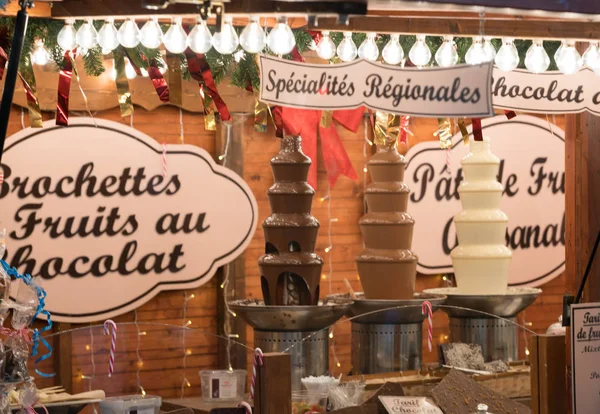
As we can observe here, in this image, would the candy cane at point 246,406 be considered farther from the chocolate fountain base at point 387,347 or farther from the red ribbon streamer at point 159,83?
the red ribbon streamer at point 159,83

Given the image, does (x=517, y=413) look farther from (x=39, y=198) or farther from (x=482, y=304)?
(x=39, y=198)

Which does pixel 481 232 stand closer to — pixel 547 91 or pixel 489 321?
pixel 489 321

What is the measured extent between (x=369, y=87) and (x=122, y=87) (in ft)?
5.03

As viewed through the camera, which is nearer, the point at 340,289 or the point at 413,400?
the point at 413,400

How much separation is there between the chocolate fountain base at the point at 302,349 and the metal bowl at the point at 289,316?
4cm

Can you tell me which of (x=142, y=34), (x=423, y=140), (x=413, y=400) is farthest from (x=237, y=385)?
(x=423, y=140)

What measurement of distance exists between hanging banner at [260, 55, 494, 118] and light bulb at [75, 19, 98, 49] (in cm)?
90

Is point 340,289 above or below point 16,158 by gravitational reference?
below

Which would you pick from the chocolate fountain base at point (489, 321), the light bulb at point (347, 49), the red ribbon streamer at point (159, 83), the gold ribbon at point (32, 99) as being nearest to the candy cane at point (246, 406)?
the chocolate fountain base at point (489, 321)

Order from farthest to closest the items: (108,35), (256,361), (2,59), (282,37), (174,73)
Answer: (174,73), (2,59), (108,35), (282,37), (256,361)

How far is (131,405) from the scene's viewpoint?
2941mm

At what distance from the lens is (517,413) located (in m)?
3.43

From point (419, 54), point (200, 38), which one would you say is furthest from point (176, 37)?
point (419, 54)

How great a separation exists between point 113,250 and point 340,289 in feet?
5.35
